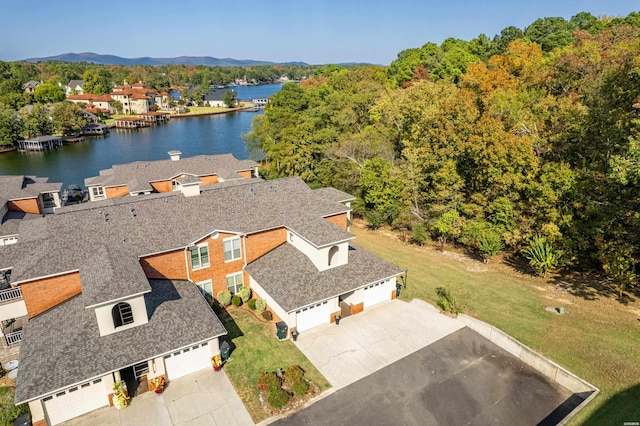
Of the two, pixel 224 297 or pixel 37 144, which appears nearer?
pixel 224 297

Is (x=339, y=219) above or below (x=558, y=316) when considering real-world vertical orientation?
above

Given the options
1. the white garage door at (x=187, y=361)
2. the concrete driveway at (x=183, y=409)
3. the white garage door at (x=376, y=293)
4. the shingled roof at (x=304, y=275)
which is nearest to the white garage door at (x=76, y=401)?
the concrete driveway at (x=183, y=409)

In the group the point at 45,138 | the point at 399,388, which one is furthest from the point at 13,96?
the point at 399,388

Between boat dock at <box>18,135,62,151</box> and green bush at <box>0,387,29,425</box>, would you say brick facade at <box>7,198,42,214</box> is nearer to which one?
green bush at <box>0,387,29,425</box>

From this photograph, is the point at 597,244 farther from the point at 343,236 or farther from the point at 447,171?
the point at 343,236

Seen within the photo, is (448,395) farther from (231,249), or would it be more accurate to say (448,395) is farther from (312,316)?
(231,249)

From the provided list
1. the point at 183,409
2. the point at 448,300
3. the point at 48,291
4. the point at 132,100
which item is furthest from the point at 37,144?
the point at 448,300

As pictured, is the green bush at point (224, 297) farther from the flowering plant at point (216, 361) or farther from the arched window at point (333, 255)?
the arched window at point (333, 255)
